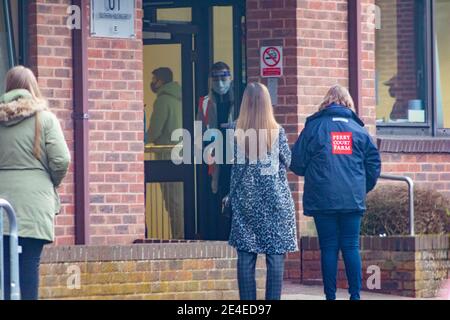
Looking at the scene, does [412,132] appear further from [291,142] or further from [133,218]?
[133,218]

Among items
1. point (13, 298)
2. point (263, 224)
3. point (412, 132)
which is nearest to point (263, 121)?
point (263, 224)

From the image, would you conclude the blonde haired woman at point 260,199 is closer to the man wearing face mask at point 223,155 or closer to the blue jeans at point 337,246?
the blue jeans at point 337,246

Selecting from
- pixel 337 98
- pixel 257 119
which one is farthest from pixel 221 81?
pixel 257 119

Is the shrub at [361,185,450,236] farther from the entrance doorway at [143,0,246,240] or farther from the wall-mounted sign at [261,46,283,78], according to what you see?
the entrance doorway at [143,0,246,240]

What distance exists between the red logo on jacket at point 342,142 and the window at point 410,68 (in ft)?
12.7

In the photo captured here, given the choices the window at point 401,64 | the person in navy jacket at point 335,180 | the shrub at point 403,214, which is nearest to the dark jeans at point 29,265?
the person in navy jacket at point 335,180

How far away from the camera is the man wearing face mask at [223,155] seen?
50.3 feet

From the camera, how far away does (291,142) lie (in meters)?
14.4

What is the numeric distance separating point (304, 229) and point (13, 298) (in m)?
5.61

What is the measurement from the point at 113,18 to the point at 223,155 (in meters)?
2.36

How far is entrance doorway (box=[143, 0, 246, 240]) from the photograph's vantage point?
1543cm

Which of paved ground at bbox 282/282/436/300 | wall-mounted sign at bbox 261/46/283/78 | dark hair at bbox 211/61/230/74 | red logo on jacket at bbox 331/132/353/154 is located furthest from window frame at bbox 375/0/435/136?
red logo on jacket at bbox 331/132/353/154

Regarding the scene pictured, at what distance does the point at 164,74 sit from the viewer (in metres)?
15.7

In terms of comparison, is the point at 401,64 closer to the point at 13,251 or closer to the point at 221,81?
the point at 221,81
